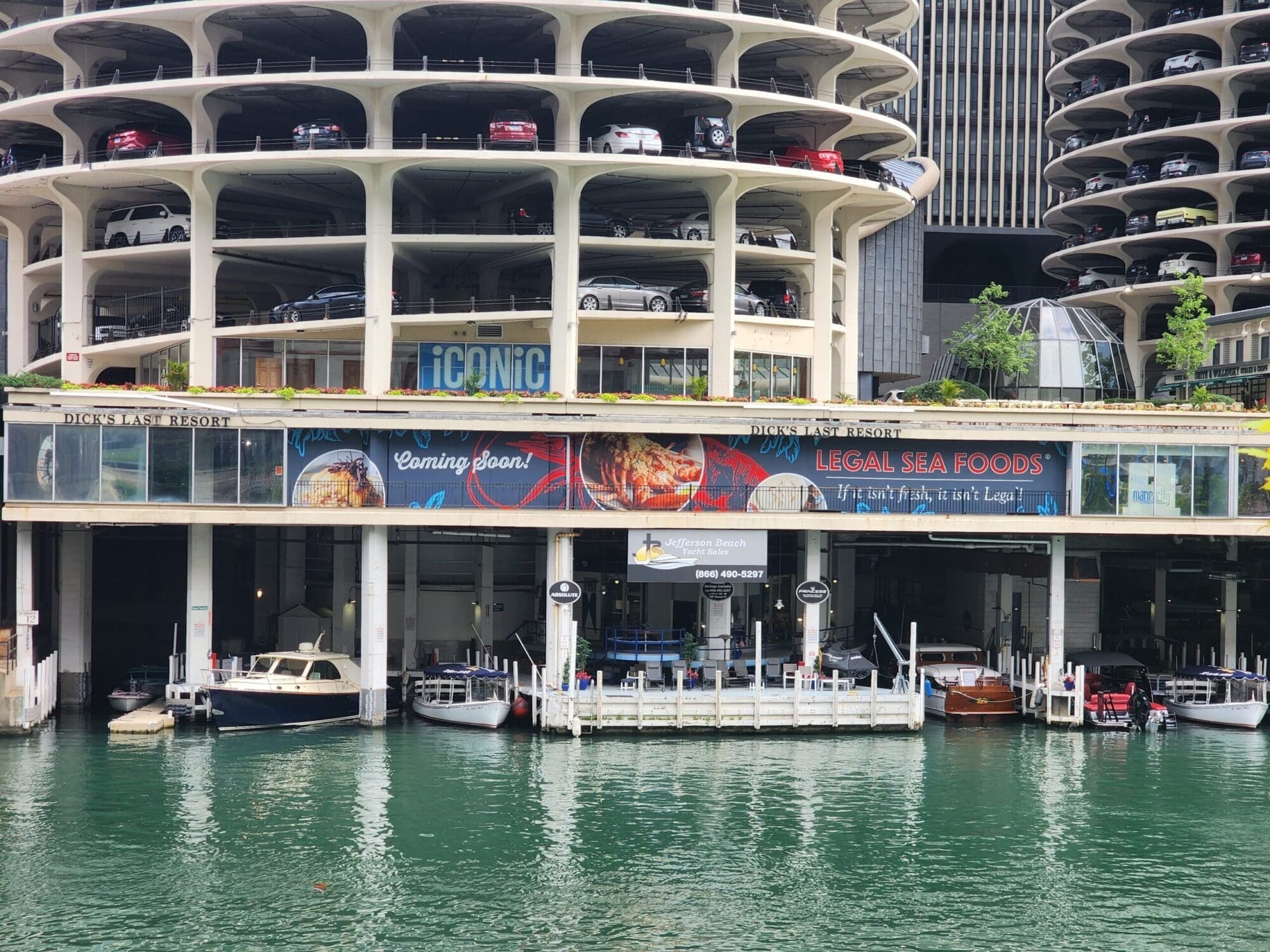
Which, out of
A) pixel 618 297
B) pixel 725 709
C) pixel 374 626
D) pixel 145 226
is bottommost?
pixel 725 709

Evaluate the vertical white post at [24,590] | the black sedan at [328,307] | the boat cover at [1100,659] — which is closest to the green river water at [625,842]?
the vertical white post at [24,590]

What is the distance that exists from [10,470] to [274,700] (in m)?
13.9

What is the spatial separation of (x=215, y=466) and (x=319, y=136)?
697 inches

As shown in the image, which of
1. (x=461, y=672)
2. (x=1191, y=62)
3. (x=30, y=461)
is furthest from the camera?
(x=1191, y=62)

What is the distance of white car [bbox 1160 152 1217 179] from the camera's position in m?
105

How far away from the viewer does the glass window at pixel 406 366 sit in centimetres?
7962

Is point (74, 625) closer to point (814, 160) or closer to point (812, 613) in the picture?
point (812, 613)

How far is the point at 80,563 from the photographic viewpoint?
6844 centimetres

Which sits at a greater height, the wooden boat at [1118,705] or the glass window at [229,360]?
the glass window at [229,360]

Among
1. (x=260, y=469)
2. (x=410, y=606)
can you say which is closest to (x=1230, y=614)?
(x=410, y=606)

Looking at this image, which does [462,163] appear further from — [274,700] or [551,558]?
[274,700]

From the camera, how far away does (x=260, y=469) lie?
6462 centimetres

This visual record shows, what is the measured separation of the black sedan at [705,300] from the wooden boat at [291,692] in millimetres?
24535

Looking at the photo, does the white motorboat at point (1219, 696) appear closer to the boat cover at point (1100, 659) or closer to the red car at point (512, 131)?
the boat cover at point (1100, 659)
